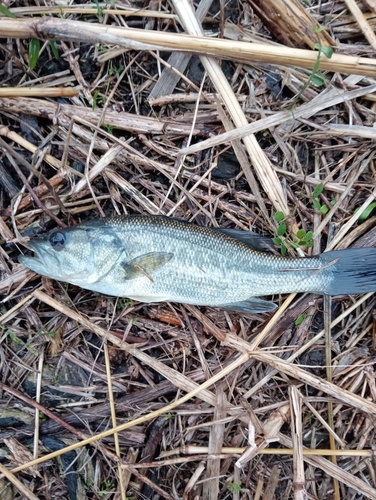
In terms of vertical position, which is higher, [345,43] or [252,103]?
[345,43]

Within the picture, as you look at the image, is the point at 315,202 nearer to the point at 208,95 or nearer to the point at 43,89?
the point at 208,95

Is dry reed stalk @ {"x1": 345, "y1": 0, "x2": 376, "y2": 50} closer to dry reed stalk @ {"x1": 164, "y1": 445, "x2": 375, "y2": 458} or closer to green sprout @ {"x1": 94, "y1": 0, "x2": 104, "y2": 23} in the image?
green sprout @ {"x1": 94, "y1": 0, "x2": 104, "y2": 23}

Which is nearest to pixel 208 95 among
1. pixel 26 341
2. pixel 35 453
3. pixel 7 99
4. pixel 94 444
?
pixel 7 99

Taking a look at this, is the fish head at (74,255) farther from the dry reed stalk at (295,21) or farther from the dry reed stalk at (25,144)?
the dry reed stalk at (295,21)

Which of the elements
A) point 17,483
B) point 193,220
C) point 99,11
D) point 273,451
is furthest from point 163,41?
point 17,483

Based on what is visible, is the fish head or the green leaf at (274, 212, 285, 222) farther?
the green leaf at (274, 212, 285, 222)

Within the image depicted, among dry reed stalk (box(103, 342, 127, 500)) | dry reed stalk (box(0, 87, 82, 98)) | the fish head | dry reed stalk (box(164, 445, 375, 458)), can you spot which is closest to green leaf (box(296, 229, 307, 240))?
the fish head

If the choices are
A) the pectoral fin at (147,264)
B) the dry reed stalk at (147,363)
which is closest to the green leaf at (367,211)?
the dry reed stalk at (147,363)
